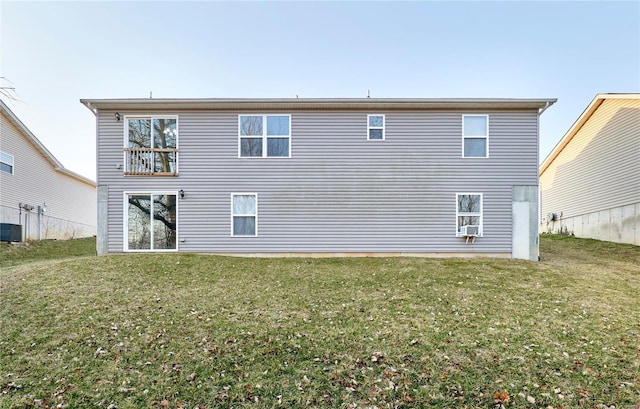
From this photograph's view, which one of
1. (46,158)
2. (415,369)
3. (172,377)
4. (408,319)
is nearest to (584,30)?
(408,319)

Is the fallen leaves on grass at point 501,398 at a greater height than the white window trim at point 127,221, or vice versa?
the white window trim at point 127,221

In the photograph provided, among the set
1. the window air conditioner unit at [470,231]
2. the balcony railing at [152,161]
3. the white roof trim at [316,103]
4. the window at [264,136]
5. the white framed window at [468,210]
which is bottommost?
the window air conditioner unit at [470,231]

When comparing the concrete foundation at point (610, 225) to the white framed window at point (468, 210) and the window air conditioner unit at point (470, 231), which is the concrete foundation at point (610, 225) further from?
the window air conditioner unit at point (470, 231)

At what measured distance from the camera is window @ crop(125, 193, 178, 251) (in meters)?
10.6

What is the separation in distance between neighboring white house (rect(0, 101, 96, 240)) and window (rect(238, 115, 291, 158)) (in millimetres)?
11410

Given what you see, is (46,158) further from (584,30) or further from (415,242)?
(584,30)

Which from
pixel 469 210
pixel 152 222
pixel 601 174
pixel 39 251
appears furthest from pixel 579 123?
pixel 39 251

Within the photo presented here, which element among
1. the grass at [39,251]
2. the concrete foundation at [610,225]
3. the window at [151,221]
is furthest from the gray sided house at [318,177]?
the concrete foundation at [610,225]

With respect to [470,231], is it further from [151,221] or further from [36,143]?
[36,143]

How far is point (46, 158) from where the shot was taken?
56.4ft

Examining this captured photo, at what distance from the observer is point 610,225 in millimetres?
14008

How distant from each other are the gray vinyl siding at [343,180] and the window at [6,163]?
7960mm

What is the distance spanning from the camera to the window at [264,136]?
1077 cm

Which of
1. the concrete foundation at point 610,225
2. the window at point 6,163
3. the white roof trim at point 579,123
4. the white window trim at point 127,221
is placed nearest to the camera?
the white window trim at point 127,221
